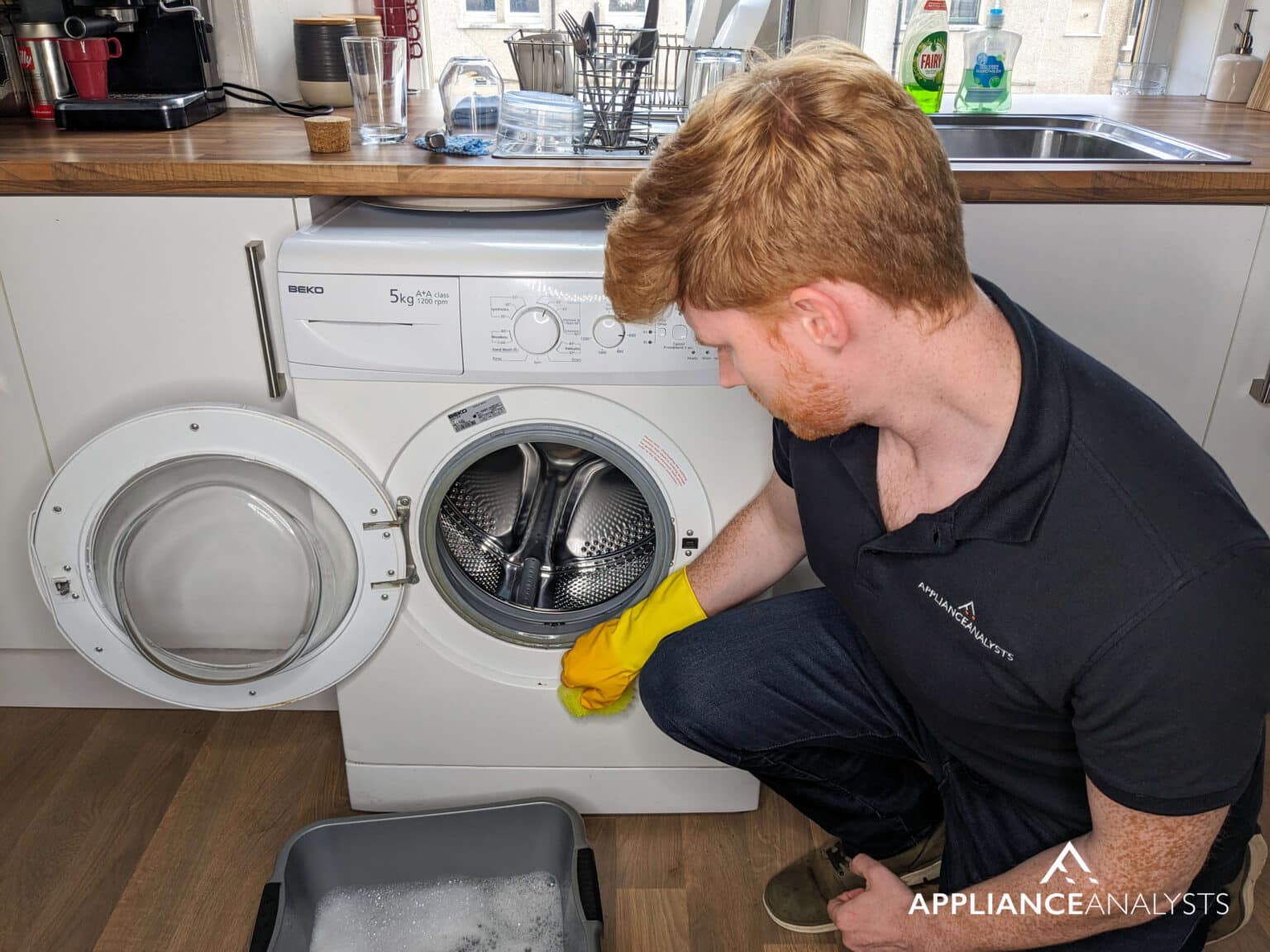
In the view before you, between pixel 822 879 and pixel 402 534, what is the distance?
0.77 metres

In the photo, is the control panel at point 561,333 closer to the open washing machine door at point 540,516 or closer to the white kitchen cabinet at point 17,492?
the open washing machine door at point 540,516

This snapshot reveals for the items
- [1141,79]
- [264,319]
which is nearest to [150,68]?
[264,319]

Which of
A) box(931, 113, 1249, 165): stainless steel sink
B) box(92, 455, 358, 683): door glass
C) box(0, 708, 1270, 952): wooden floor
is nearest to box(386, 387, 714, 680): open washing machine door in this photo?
box(92, 455, 358, 683): door glass

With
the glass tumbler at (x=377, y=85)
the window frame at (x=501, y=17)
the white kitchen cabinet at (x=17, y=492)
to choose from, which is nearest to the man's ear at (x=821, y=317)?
the glass tumbler at (x=377, y=85)

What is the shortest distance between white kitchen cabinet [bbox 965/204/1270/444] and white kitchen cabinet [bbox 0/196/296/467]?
0.99m

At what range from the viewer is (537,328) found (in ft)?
4.16

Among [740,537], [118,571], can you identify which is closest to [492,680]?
[740,537]

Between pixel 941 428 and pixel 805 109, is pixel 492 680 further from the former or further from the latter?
pixel 805 109

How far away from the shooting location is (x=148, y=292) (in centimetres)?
141

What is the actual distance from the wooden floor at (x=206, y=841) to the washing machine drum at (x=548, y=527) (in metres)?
0.39

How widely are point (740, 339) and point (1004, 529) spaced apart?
0.93 ft

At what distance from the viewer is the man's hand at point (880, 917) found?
1047mm

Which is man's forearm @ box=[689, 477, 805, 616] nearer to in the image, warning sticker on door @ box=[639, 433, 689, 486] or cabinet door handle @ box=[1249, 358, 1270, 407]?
warning sticker on door @ box=[639, 433, 689, 486]

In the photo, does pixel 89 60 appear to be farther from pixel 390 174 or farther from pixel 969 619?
pixel 969 619
